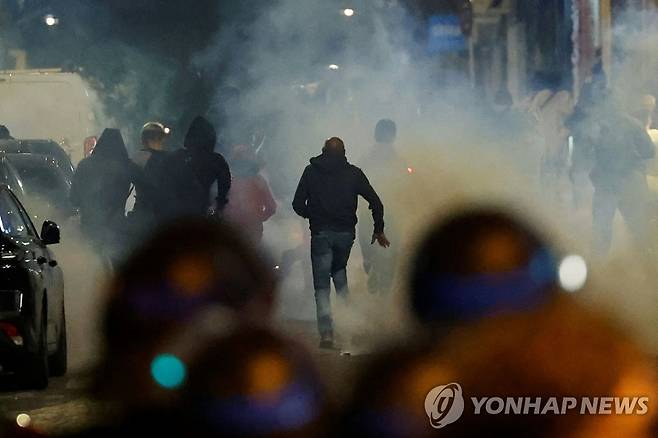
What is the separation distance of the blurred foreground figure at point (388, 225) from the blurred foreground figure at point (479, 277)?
55 cm

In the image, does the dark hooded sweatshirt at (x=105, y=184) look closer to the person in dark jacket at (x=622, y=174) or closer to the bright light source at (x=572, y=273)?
the bright light source at (x=572, y=273)

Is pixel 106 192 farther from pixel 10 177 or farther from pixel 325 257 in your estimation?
pixel 10 177

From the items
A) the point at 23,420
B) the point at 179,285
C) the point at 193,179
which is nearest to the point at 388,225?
the point at 193,179

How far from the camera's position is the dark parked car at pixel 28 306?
9625 mm

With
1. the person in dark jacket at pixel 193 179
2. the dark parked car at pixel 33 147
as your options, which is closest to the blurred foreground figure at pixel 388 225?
the person in dark jacket at pixel 193 179

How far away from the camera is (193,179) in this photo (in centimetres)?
1365

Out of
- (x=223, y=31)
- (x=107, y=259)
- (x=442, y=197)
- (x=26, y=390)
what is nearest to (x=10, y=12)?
(x=223, y=31)

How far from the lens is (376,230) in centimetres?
1297

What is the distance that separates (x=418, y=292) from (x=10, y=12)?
4270 centimetres

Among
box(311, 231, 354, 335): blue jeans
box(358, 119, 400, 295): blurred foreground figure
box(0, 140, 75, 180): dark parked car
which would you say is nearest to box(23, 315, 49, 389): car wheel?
box(311, 231, 354, 335): blue jeans

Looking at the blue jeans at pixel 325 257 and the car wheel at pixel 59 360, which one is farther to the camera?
the blue jeans at pixel 325 257

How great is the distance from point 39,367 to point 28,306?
42 centimetres

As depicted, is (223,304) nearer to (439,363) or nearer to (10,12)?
(439,363)
